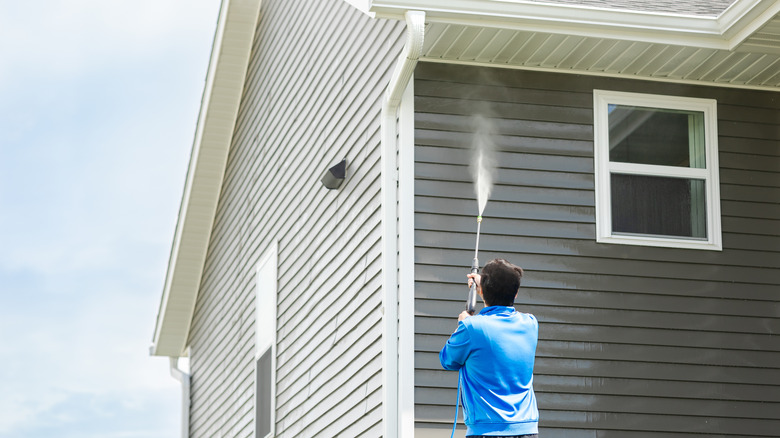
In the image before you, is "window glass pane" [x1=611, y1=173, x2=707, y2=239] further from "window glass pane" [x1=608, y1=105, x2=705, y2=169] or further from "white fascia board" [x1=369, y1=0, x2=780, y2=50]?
"white fascia board" [x1=369, y1=0, x2=780, y2=50]

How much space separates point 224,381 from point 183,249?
2.47m

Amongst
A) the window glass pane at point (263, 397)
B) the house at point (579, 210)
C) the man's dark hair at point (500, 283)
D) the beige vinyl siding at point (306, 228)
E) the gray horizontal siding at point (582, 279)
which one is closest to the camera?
the man's dark hair at point (500, 283)

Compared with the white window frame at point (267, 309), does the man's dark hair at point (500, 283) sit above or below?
below

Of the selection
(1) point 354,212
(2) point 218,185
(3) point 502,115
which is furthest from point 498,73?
(2) point 218,185

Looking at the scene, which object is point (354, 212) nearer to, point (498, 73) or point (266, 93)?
point (498, 73)

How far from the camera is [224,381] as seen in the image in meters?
14.2

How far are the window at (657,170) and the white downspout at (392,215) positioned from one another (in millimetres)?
1501

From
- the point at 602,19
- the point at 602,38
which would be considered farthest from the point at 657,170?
the point at 602,19

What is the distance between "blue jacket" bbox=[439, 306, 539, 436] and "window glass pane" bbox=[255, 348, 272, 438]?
5.77 m

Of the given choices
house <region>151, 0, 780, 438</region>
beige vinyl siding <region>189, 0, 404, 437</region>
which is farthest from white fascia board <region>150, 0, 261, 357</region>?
house <region>151, 0, 780, 438</region>

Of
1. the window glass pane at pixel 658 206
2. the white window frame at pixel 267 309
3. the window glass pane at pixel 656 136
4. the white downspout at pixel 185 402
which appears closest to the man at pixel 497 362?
the window glass pane at pixel 658 206

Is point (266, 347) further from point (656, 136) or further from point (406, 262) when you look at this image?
point (656, 136)

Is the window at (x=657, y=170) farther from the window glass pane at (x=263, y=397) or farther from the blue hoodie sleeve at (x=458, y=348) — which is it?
the window glass pane at (x=263, y=397)

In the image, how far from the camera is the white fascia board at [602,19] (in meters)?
8.04
